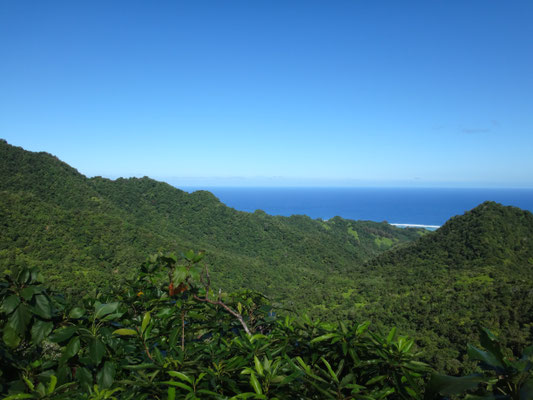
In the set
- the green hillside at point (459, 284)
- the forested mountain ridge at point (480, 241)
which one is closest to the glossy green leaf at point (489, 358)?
the green hillside at point (459, 284)

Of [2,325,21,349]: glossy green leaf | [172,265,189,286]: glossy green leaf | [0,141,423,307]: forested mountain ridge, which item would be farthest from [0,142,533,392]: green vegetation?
[0,141,423,307]: forested mountain ridge

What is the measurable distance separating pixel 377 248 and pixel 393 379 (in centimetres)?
7935

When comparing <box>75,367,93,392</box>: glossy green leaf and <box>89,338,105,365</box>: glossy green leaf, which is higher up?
<box>89,338,105,365</box>: glossy green leaf

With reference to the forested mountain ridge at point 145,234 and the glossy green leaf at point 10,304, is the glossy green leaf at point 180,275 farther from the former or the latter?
the forested mountain ridge at point 145,234

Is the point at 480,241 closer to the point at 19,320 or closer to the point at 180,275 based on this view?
the point at 180,275

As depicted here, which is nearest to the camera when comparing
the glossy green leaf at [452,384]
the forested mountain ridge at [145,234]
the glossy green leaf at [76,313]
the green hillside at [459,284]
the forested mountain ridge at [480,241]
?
the glossy green leaf at [452,384]

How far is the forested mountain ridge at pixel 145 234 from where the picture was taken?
26.4 m

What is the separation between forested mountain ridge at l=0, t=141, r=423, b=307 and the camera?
26.4 meters

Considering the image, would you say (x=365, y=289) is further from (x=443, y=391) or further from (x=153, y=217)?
(x=153, y=217)

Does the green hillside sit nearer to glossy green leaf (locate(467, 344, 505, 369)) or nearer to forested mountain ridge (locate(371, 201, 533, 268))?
forested mountain ridge (locate(371, 201, 533, 268))

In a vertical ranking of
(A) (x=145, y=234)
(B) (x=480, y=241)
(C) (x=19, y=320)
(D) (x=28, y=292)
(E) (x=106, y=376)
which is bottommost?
(A) (x=145, y=234)

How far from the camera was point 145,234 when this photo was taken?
3700cm

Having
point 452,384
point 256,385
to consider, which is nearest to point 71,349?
point 256,385

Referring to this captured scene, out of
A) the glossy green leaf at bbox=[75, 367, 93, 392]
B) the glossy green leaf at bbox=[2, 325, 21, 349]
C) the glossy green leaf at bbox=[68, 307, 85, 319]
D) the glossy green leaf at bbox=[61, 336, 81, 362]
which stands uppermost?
the glossy green leaf at bbox=[68, 307, 85, 319]
